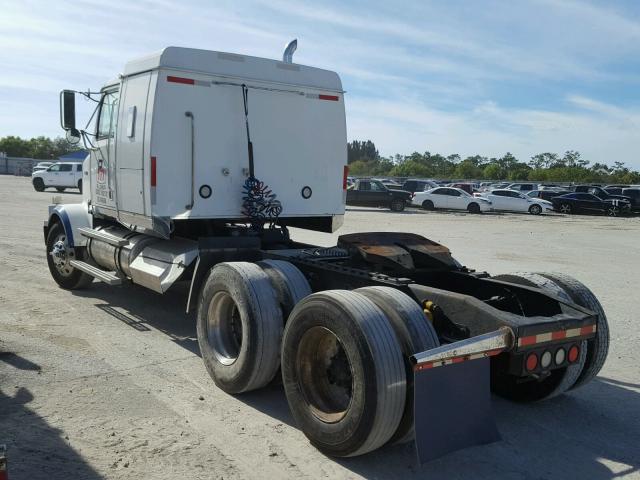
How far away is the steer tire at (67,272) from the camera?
8.56 m

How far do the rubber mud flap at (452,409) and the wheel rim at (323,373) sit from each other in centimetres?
69

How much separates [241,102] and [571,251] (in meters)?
11.6

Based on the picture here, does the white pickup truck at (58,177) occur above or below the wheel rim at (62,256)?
above

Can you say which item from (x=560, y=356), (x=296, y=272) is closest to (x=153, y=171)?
(x=296, y=272)

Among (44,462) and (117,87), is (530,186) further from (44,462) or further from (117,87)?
(44,462)

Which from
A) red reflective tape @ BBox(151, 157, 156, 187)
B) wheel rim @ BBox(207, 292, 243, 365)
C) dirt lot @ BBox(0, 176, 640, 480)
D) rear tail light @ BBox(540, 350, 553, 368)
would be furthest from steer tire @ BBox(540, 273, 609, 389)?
red reflective tape @ BBox(151, 157, 156, 187)

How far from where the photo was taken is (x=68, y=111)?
793 cm

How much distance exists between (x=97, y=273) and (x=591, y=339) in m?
5.61

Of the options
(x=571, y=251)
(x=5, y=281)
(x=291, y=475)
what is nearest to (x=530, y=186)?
(x=571, y=251)

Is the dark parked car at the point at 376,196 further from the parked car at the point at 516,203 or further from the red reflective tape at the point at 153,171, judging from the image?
the red reflective tape at the point at 153,171

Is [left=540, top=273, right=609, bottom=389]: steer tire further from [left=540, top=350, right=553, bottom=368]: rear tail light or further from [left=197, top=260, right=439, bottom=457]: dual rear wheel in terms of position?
[left=197, top=260, right=439, bottom=457]: dual rear wheel

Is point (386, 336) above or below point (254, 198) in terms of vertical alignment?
below

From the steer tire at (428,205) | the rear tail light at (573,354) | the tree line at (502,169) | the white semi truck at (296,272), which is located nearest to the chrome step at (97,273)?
the white semi truck at (296,272)

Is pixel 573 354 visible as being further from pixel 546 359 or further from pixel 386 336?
pixel 386 336
